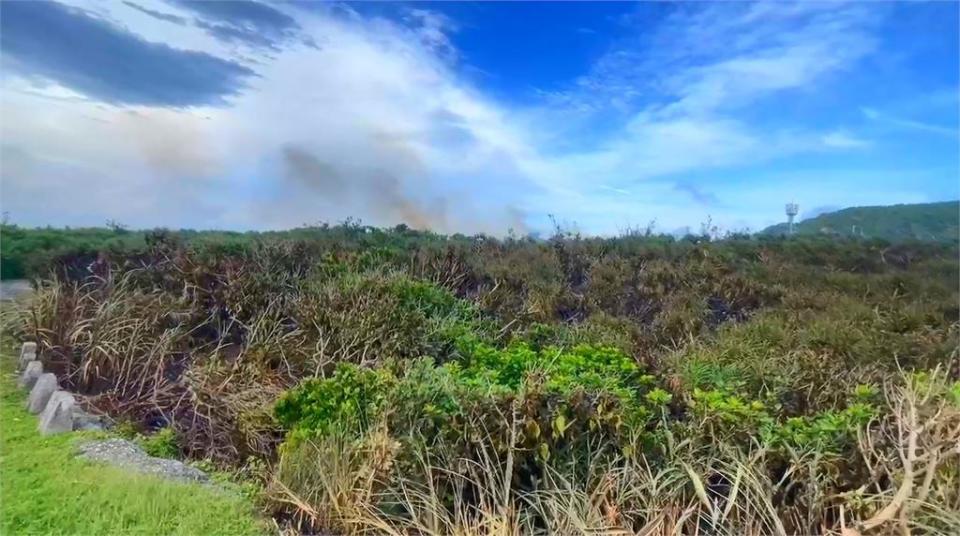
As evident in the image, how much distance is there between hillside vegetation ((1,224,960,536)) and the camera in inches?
105

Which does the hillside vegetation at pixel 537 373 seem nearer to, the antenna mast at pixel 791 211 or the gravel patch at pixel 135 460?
the gravel patch at pixel 135 460

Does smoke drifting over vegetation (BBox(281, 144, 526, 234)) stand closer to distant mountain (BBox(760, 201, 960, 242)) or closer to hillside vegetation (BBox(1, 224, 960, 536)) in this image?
hillside vegetation (BBox(1, 224, 960, 536))

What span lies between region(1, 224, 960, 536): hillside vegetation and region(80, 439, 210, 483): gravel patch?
0.97 ft

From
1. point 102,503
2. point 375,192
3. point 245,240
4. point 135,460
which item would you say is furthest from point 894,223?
point 102,503

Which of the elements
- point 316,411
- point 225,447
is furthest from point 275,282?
point 316,411

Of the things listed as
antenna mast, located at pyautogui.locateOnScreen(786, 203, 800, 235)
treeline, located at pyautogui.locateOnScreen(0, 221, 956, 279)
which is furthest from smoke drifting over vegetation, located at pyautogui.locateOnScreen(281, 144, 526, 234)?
antenna mast, located at pyautogui.locateOnScreen(786, 203, 800, 235)

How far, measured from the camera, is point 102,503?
8.34ft

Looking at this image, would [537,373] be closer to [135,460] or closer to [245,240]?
[135,460]

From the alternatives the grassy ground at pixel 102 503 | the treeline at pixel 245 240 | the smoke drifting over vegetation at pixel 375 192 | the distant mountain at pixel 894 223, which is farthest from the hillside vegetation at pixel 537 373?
the smoke drifting over vegetation at pixel 375 192

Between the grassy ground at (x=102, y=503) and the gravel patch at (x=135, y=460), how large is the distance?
87mm

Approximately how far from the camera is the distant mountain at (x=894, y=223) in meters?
5.55

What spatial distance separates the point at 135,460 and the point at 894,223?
17.8ft

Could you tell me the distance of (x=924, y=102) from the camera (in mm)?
4914

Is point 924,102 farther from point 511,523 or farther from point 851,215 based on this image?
point 511,523
